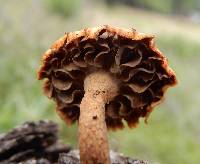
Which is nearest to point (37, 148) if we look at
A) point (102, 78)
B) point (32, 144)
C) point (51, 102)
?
point (32, 144)

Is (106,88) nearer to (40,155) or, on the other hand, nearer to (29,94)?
(40,155)

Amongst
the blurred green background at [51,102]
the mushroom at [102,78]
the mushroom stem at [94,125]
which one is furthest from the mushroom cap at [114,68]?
the blurred green background at [51,102]

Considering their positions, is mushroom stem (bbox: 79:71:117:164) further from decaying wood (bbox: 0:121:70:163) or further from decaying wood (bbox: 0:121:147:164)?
decaying wood (bbox: 0:121:70:163)

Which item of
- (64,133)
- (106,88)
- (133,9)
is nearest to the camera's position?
(106,88)

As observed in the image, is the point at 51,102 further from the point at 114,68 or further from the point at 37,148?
the point at 114,68

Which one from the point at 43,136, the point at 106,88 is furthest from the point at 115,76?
the point at 43,136

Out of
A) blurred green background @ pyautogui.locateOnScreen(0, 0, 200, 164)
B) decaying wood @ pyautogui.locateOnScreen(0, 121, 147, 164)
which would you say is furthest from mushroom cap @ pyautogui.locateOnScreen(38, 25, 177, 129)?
blurred green background @ pyautogui.locateOnScreen(0, 0, 200, 164)
